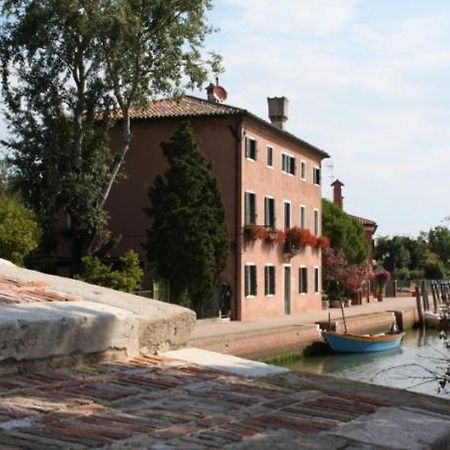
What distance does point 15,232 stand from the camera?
23.2 meters

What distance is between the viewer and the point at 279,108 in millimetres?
39781

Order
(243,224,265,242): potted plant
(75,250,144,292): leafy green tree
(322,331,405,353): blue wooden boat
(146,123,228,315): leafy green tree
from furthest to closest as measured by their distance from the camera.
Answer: (243,224,265,242): potted plant
(322,331,405,353): blue wooden boat
(146,123,228,315): leafy green tree
(75,250,144,292): leafy green tree

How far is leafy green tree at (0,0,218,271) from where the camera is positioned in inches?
1019

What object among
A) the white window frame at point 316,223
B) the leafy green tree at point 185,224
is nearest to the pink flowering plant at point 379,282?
the white window frame at point 316,223

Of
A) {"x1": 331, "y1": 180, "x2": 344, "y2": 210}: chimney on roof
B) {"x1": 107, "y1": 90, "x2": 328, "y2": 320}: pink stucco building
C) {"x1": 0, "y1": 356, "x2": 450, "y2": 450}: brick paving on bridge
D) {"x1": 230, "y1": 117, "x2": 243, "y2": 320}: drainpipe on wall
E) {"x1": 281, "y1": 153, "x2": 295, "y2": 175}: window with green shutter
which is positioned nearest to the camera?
{"x1": 0, "y1": 356, "x2": 450, "y2": 450}: brick paving on bridge

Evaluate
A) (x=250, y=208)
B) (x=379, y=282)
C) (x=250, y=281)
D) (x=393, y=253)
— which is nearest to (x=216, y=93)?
(x=250, y=208)

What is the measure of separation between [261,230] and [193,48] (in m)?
8.17

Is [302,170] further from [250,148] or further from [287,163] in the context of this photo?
[250,148]

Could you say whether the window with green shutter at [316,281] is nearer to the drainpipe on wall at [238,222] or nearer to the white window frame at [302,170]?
the white window frame at [302,170]

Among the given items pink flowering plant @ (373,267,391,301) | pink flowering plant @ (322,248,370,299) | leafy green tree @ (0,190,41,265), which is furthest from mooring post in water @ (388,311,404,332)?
leafy green tree @ (0,190,41,265)

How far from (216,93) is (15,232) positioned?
629 inches

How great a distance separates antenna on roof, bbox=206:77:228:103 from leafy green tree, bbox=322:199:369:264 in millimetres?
Result: 14132

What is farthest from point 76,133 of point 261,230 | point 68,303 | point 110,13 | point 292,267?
point 68,303

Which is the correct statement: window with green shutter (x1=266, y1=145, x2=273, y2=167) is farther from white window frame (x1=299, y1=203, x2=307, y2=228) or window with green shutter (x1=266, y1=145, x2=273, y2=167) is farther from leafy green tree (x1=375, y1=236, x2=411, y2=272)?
leafy green tree (x1=375, y1=236, x2=411, y2=272)
